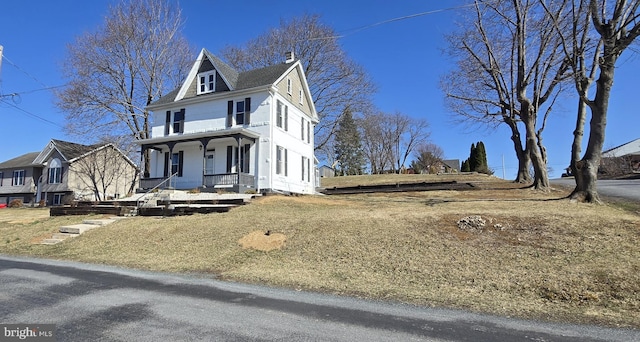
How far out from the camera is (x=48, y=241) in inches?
497

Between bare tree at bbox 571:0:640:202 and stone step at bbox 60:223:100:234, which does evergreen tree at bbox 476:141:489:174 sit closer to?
bare tree at bbox 571:0:640:202

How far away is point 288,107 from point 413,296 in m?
19.4

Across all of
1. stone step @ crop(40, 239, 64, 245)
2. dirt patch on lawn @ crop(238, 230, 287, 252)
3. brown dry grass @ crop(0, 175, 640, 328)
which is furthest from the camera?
stone step @ crop(40, 239, 64, 245)

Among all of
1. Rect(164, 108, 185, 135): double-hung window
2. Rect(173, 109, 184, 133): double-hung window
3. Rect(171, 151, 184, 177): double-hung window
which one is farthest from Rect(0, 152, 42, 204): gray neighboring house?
Rect(171, 151, 184, 177): double-hung window

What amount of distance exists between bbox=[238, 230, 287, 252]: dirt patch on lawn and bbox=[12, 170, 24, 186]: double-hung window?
43.1 metres

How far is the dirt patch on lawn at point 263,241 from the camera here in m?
9.55

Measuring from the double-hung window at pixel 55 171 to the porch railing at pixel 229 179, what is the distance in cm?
2659

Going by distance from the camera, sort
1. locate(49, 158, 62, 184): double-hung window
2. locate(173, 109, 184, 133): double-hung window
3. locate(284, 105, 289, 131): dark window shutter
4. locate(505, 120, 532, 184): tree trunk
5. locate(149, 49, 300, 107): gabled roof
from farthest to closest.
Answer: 1. locate(49, 158, 62, 184): double-hung window
2. locate(505, 120, 532, 184): tree trunk
3. locate(173, 109, 184, 133): double-hung window
4. locate(284, 105, 289, 131): dark window shutter
5. locate(149, 49, 300, 107): gabled roof

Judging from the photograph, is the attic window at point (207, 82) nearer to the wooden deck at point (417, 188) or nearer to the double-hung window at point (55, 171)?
the wooden deck at point (417, 188)

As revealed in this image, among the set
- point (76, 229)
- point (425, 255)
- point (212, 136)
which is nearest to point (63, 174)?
point (212, 136)

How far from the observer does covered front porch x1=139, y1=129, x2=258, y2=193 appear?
20.2m

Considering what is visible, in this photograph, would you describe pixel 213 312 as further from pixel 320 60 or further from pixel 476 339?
pixel 320 60

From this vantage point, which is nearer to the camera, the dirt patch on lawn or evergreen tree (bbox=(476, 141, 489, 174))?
the dirt patch on lawn

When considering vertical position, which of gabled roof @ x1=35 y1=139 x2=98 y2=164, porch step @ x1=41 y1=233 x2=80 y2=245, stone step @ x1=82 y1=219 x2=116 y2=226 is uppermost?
gabled roof @ x1=35 y1=139 x2=98 y2=164
